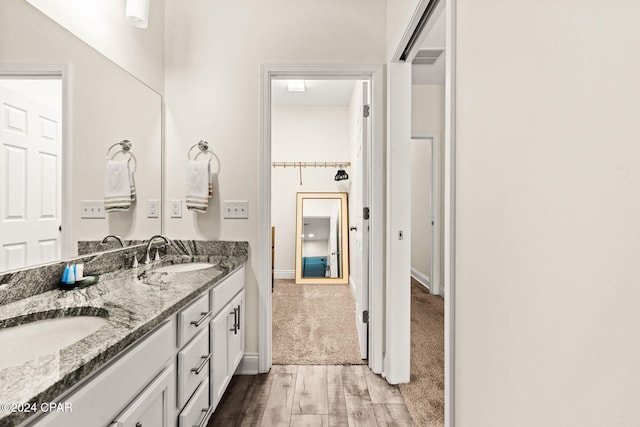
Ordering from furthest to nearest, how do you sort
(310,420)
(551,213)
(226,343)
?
(226,343) → (310,420) → (551,213)

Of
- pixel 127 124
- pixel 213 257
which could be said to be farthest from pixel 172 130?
pixel 213 257

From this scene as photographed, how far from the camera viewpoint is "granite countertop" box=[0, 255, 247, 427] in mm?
657

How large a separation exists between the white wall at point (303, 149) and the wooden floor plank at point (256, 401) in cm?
282

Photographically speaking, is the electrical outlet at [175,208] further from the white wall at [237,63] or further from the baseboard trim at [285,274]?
the baseboard trim at [285,274]

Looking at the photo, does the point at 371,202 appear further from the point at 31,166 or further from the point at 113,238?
the point at 31,166

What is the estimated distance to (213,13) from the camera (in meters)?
2.31

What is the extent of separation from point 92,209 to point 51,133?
434 millimetres

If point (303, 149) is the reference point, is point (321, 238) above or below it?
below

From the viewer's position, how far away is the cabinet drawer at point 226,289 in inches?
67.6

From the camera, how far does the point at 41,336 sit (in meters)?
1.04

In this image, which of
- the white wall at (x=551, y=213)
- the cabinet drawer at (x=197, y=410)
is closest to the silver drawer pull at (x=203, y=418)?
the cabinet drawer at (x=197, y=410)

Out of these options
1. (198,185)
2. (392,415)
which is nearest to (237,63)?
(198,185)

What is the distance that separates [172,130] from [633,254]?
8.11 feet

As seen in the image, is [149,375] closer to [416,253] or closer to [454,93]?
[454,93]
